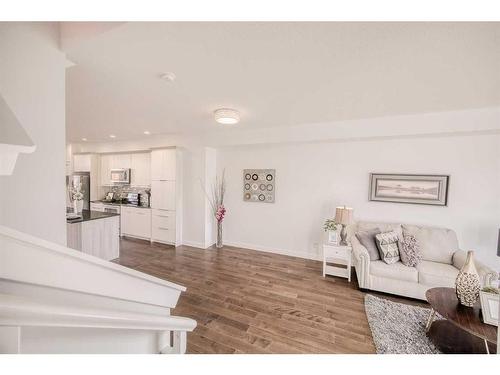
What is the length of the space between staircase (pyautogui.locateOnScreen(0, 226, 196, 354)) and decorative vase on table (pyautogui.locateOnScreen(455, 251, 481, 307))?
8.03ft

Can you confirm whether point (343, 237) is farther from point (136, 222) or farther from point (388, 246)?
point (136, 222)

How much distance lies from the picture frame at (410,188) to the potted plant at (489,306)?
69.3 inches

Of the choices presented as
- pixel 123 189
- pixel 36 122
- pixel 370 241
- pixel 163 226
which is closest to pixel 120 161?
pixel 123 189

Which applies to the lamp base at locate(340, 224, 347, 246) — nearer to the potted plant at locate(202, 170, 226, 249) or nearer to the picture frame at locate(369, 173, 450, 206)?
the picture frame at locate(369, 173, 450, 206)

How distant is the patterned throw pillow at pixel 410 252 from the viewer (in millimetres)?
2814

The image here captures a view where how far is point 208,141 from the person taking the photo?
4.45 m

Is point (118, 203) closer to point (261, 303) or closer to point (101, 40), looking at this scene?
point (261, 303)

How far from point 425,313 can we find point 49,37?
13.3 feet

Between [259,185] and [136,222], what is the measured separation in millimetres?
3085

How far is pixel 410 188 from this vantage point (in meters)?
3.46

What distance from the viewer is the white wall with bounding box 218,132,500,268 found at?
3.13m

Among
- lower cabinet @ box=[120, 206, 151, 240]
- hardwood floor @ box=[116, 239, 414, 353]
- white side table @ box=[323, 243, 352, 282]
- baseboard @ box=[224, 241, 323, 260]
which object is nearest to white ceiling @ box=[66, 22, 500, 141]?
white side table @ box=[323, 243, 352, 282]

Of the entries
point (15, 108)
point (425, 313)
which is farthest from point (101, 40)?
point (425, 313)

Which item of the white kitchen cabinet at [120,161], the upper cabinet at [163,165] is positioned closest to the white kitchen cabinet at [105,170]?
the white kitchen cabinet at [120,161]
